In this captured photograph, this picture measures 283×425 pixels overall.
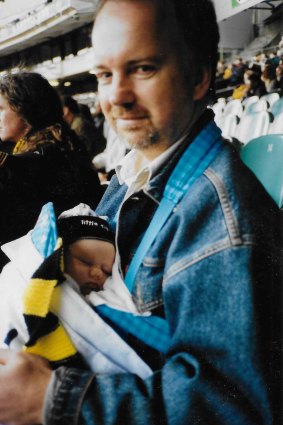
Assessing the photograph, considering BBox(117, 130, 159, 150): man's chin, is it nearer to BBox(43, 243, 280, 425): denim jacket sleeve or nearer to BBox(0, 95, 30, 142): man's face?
BBox(43, 243, 280, 425): denim jacket sleeve

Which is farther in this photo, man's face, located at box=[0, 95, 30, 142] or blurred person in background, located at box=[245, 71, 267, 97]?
blurred person in background, located at box=[245, 71, 267, 97]

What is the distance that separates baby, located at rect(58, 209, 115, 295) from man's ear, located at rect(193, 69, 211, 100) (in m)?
0.34

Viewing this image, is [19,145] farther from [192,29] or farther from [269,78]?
[269,78]

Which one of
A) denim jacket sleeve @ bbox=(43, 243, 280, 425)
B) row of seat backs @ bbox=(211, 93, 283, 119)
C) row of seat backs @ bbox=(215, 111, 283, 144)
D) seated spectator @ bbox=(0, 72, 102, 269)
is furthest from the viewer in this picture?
row of seat backs @ bbox=(211, 93, 283, 119)

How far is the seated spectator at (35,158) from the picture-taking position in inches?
63.8

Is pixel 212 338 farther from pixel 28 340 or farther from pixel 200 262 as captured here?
pixel 28 340

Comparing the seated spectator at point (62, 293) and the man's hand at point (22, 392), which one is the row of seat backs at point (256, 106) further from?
the man's hand at point (22, 392)

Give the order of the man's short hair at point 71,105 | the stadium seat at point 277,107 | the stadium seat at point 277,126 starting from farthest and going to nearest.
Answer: the man's short hair at point 71,105 < the stadium seat at point 277,107 < the stadium seat at point 277,126

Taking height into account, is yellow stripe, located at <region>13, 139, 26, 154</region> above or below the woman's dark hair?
below

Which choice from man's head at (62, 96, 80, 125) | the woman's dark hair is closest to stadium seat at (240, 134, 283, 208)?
the woman's dark hair

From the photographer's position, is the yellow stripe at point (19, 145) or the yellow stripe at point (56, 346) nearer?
the yellow stripe at point (56, 346)

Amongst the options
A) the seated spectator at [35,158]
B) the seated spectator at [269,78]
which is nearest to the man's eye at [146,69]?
the seated spectator at [35,158]

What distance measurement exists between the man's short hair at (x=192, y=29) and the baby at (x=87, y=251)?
0.37 meters

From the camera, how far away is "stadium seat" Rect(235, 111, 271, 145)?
3928mm
